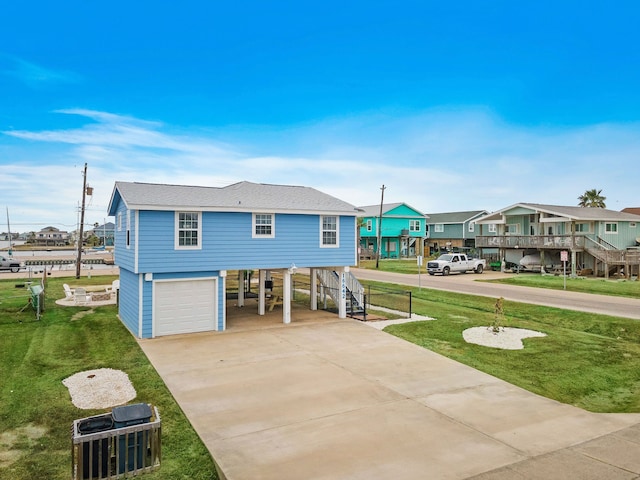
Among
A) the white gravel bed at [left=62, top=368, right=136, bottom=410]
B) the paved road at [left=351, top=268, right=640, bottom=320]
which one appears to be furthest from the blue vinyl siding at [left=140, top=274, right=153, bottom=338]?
the paved road at [left=351, top=268, right=640, bottom=320]

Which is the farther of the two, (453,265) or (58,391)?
(453,265)

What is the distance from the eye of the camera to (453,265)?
41031mm

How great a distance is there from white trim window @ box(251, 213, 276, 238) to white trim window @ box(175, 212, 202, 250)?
213 centimetres

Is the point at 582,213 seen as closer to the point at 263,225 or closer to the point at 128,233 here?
the point at 263,225

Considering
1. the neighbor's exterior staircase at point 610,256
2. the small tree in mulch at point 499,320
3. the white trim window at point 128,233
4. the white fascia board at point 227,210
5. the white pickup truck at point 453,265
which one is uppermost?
the white fascia board at point 227,210

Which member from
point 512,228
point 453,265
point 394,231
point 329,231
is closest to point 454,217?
point 394,231

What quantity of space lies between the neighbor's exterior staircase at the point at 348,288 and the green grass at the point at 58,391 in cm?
936

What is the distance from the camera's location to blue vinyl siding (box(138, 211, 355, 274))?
15609 mm

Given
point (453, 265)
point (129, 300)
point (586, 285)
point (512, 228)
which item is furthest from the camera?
point (512, 228)

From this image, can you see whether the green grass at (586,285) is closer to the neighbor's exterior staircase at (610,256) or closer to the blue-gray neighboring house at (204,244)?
the neighbor's exterior staircase at (610,256)

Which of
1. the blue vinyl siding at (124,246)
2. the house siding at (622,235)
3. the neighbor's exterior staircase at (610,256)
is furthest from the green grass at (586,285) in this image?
the blue vinyl siding at (124,246)

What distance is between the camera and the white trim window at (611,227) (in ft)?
133

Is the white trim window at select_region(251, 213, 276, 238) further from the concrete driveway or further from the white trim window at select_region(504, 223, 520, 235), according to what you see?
the white trim window at select_region(504, 223, 520, 235)

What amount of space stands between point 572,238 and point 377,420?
35.7 metres
